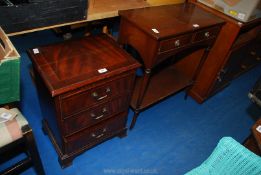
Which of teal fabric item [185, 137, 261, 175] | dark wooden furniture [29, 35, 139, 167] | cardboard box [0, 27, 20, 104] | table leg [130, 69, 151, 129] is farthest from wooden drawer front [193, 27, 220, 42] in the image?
cardboard box [0, 27, 20, 104]

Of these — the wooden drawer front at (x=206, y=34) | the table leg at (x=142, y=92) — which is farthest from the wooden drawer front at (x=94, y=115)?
the wooden drawer front at (x=206, y=34)

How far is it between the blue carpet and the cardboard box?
0.63 m

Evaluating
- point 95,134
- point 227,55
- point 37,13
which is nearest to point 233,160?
point 95,134

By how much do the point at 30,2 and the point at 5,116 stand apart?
21.9 inches

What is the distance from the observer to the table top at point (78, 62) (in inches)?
42.9

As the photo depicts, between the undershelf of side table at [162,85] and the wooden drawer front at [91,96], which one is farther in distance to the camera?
the undershelf of side table at [162,85]

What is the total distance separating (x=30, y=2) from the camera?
42.4 inches

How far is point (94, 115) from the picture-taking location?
134 centimetres

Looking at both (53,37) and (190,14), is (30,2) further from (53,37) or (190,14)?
(53,37)

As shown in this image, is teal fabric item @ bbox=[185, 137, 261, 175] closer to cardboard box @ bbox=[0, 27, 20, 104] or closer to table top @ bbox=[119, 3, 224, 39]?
table top @ bbox=[119, 3, 224, 39]

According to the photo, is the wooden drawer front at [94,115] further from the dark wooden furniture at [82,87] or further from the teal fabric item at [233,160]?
the teal fabric item at [233,160]

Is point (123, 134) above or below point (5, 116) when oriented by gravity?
below

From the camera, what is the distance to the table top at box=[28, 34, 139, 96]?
1091mm

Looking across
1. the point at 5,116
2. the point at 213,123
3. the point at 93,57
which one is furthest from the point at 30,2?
the point at 213,123
